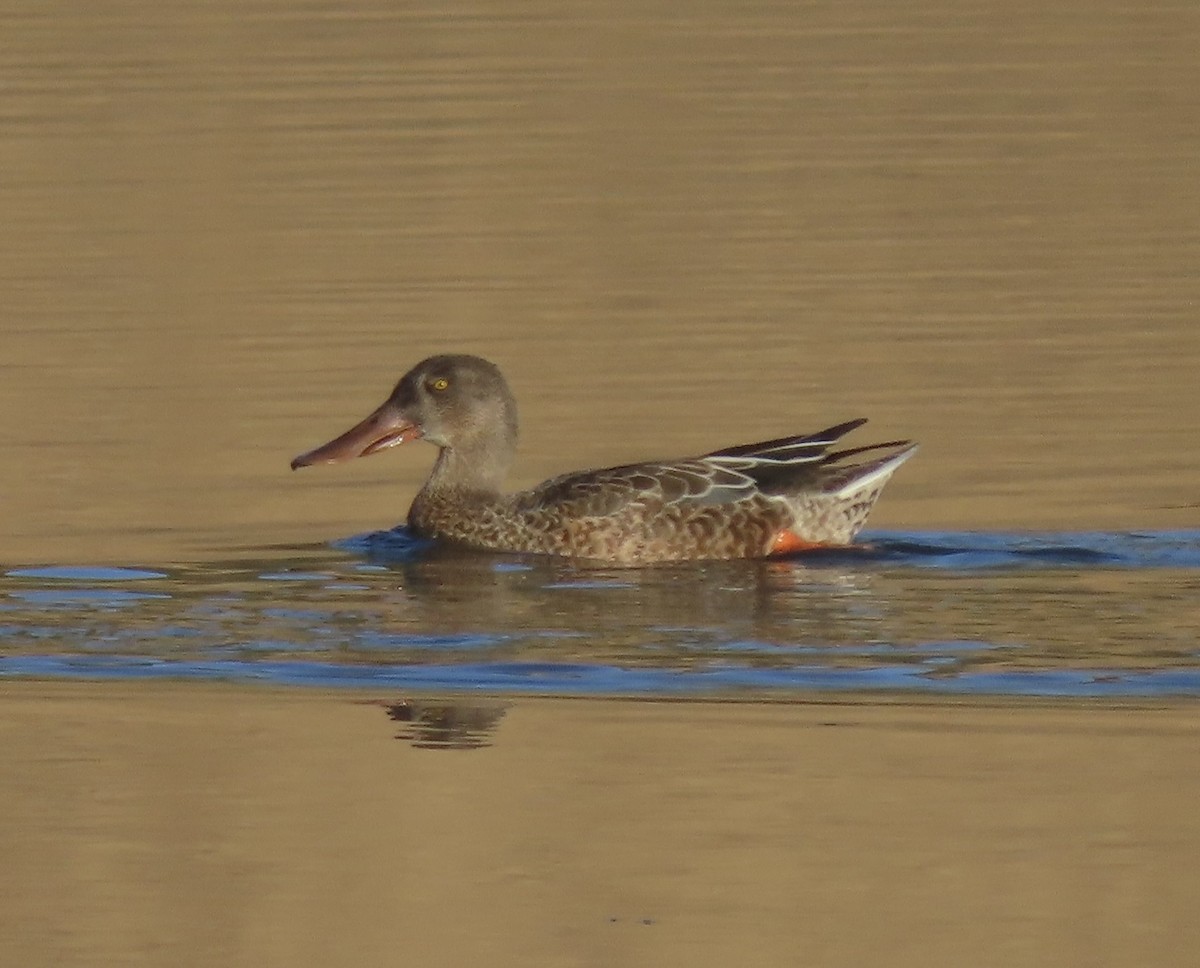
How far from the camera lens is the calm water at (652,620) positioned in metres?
10.1

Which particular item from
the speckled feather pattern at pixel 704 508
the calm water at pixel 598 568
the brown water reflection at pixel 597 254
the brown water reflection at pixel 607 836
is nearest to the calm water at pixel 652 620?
the calm water at pixel 598 568

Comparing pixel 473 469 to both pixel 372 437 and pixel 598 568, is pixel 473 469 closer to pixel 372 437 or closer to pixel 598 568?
pixel 372 437

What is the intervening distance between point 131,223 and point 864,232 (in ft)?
16.9

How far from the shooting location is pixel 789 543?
41.7 feet

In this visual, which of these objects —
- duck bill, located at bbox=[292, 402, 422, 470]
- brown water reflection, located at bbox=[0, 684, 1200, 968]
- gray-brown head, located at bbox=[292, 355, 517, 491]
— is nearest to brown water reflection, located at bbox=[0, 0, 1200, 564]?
duck bill, located at bbox=[292, 402, 422, 470]

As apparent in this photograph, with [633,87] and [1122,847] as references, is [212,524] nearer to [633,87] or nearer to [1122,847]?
[1122,847]

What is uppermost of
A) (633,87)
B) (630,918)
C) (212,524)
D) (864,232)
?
(633,87)

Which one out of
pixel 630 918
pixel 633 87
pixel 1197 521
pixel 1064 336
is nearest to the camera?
pixel 630 918

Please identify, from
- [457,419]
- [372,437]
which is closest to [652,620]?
[457,419]

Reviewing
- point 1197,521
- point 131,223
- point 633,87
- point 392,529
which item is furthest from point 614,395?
point 633,87

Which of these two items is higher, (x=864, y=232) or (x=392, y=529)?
(x=864, y=232)

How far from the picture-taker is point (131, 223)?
2194cm

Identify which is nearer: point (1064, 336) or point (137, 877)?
point (137, 877)

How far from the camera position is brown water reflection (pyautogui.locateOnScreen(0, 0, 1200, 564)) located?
14.3 meters
